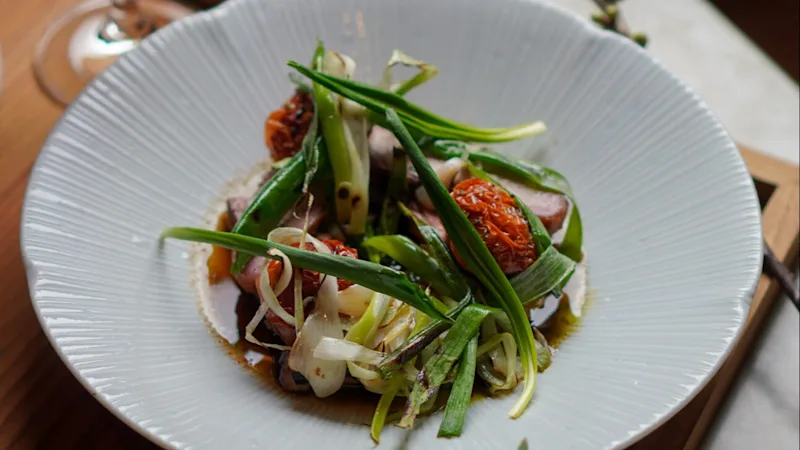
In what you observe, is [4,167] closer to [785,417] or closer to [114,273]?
[114,273]

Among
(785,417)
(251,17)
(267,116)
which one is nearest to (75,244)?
(267,116)

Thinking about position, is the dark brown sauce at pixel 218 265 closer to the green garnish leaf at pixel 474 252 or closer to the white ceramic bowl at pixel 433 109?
the white ceramic bowl at pixel 433 109

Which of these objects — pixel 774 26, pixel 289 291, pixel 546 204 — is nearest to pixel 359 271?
pixel 289 291

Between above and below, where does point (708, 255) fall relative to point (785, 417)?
above

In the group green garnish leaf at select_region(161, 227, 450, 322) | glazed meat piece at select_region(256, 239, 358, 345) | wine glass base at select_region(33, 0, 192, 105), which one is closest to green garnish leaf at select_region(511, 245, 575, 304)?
green garnish leaf at select_region(161, 227, 450, 322)

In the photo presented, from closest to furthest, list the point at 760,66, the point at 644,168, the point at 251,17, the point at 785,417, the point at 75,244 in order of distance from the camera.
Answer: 1. the point at 75,244
2. the point at 785,417
3. the point at 644,168
4. the point at 251,17
5. the point at 760,66

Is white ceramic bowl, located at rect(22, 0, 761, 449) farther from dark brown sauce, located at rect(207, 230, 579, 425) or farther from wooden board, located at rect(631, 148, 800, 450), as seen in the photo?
wooden board, located at rect(631, 148, 800, 450)
